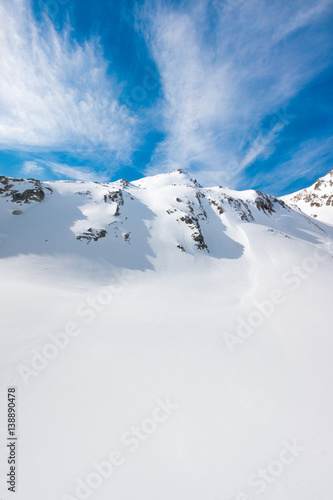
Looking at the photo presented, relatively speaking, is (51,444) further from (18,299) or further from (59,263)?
(59,263)

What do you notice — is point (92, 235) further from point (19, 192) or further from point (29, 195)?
point (19, 192)

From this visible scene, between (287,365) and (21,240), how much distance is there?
28.5 meters

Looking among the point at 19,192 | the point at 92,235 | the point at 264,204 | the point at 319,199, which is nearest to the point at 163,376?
the point at 92,235

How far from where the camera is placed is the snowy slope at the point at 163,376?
15.3 feet

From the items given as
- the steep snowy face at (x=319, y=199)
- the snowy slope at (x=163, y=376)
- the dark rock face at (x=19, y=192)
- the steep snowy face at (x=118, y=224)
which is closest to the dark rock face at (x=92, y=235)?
the steep snowy face at (x=118, y=224)

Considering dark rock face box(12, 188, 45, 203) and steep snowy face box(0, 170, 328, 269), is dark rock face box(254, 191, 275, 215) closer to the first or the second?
steep snowy face box(0, 170, 328, 269)

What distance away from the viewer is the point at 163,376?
25.6 ft

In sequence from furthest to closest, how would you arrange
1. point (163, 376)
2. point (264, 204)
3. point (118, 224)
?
point (264, 204) < point (118, 224) < point (163, 376)

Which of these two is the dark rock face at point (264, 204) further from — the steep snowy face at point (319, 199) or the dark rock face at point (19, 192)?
the dark rock face at point (19, 192)

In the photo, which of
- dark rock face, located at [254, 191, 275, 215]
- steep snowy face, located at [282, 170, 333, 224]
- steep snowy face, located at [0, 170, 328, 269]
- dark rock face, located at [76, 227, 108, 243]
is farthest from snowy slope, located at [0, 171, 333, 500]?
steep snowy face, located at [282, 170, 333, 224]

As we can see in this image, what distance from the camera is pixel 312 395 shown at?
Answer: 715 centimetres

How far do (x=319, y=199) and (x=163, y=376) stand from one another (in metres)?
120

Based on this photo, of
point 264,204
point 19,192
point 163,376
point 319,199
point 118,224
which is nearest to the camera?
point 163,376

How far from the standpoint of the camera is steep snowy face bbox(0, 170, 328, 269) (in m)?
23.2
